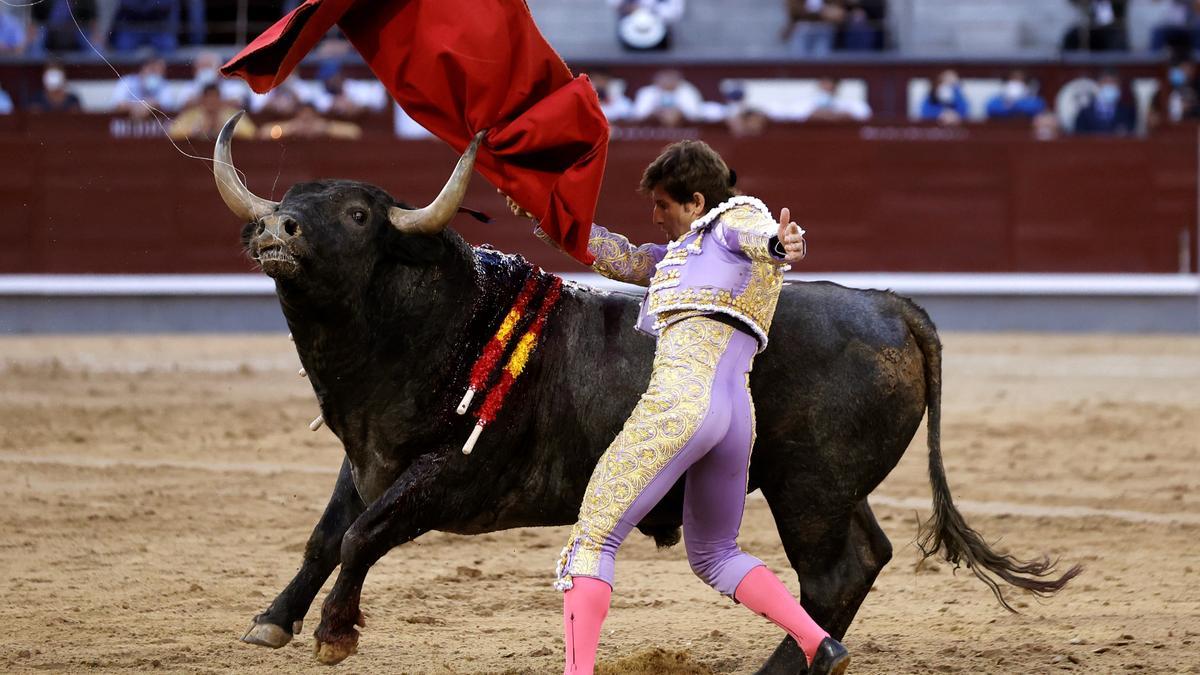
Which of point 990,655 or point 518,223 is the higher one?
point 518,223

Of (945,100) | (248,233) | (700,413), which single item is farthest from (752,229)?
(945,100)

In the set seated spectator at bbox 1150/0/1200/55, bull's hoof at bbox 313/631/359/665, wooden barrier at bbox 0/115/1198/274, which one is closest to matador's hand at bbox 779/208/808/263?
bull's hoof at bbox 313/631/359/665

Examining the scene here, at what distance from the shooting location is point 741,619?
4.16m

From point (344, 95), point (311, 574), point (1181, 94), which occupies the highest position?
point (1181, 94)

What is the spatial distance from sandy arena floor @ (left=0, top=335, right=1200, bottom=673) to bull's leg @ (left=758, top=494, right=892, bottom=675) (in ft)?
0.70

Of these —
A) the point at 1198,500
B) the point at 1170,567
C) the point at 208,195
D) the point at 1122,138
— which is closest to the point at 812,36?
the point at 1122,138

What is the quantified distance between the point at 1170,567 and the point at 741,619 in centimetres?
135

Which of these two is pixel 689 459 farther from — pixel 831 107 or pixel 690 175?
pixel 831 107

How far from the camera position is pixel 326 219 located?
127 inches

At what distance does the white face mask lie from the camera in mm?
11922

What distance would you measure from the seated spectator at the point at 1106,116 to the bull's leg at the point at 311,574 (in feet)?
31.2

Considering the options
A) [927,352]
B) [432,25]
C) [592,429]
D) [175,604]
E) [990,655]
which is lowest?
[175,604]

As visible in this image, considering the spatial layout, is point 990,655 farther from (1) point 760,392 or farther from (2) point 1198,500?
(2) point 1198,500

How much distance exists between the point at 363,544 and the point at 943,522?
1.30 m
